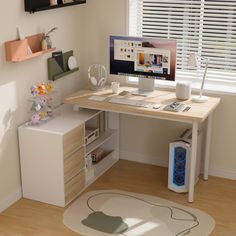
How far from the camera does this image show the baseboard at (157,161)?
4.50 m

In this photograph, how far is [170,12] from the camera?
4492mm

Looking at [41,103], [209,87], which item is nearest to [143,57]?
[209,87]

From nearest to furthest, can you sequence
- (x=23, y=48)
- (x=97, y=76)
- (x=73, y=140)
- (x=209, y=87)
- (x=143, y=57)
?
(x=23, y=48), (x=73, y=140), (x=143, y=57), (x=209, y=87), (x=97, y=76)

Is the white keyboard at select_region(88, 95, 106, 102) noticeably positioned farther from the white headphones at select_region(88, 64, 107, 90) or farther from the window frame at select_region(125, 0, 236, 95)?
the window frame at select_region(125, 0, 236, 95)

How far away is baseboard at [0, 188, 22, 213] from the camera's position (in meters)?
→ 3.91

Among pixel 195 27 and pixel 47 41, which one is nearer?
pixel 47 41

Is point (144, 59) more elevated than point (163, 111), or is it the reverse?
point (144, 59)

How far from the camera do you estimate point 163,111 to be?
3.93 metres

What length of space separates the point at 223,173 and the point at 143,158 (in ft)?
2.65

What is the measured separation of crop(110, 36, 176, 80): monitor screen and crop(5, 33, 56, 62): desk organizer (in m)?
0.66

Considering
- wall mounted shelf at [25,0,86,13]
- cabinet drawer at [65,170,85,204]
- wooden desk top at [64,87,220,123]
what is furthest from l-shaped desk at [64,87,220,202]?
wall mounted shelf at [25,0,86,13]

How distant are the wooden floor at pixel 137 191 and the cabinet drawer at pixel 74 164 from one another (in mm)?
266

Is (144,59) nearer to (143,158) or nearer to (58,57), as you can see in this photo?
(58,57)

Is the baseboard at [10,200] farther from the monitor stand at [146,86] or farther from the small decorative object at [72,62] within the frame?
the monitor stand at [146,86]
